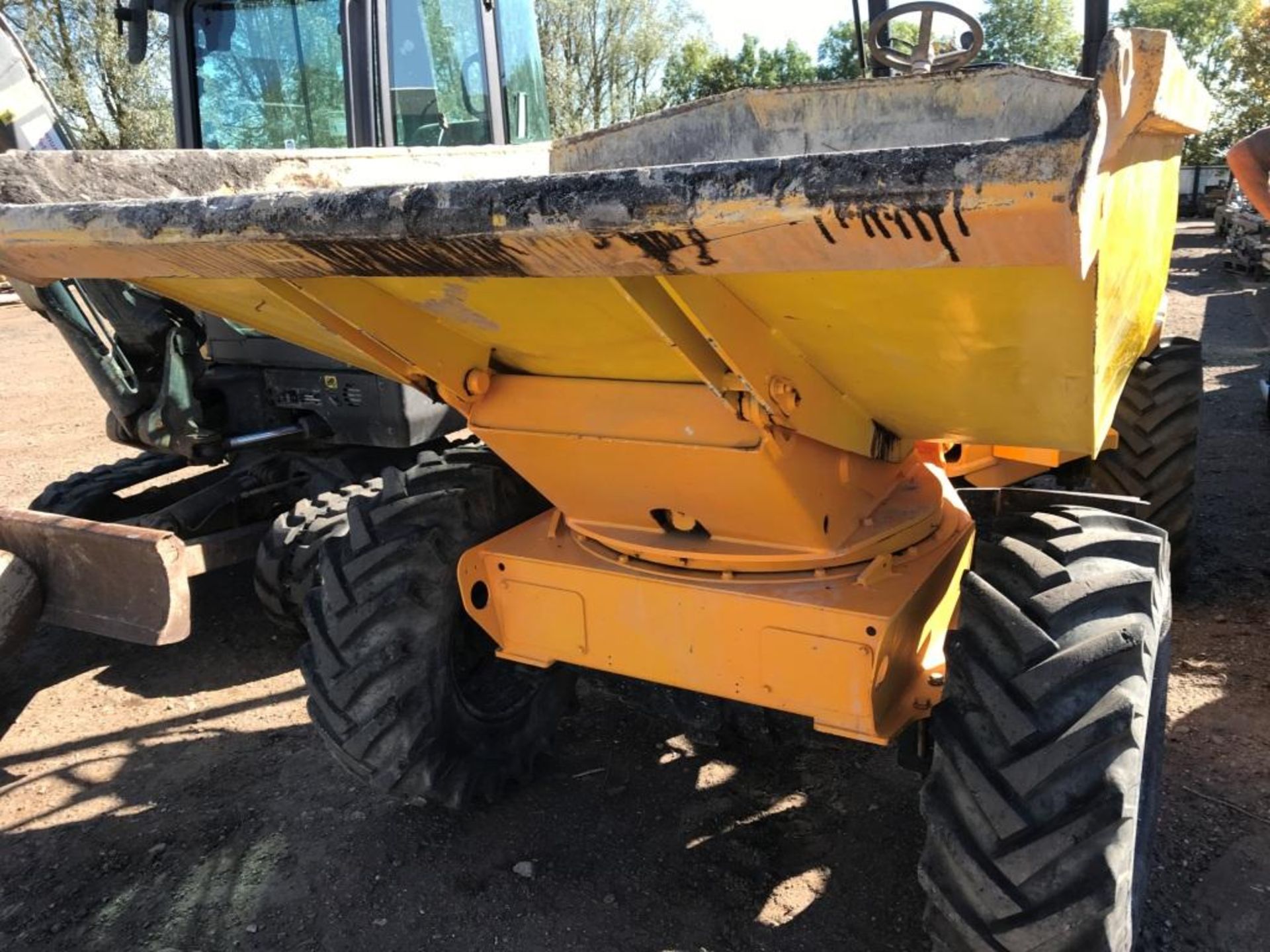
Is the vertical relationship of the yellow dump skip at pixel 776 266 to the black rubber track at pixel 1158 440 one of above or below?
above

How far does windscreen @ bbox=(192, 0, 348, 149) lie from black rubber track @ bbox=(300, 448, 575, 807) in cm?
205

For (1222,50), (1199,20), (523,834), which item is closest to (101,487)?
(523,834)

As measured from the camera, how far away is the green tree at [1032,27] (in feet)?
179

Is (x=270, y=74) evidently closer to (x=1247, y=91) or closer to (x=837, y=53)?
(x=1247, y=91)

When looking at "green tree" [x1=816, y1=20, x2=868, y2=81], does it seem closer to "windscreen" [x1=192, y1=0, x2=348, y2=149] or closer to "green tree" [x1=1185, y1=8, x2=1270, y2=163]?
"green tree" [x1=1185, y1=8, x2=1270, y2=163]

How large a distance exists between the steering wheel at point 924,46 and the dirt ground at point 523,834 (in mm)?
2525

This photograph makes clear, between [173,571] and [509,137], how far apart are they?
2.68 metres

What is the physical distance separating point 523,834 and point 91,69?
19685mm

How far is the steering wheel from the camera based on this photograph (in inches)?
142

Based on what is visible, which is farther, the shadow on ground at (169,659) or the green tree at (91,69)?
the green tree at (91,69)

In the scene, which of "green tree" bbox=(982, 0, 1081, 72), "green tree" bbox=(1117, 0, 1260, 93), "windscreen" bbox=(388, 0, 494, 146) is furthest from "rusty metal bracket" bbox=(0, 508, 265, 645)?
"green tree" bbox=(982, 0, 1081, 72)

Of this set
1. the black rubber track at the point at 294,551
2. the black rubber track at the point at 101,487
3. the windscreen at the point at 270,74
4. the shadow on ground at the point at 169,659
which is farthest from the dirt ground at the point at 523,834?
the windscreen at the point at 270,74

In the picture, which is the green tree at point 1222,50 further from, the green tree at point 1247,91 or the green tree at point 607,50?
the green tree at point 607,50

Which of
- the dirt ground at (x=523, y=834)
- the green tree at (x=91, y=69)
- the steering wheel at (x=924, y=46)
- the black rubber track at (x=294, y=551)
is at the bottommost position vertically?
the dirt ground at (x=523, y=834)
